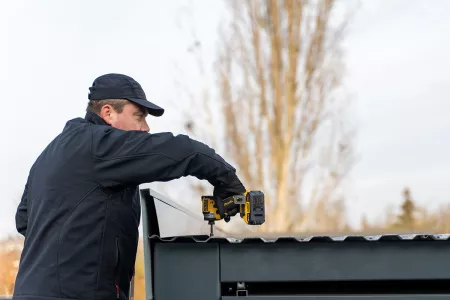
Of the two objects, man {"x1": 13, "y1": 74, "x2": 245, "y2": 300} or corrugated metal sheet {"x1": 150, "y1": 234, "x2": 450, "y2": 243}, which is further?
man {"x1": 13, "y1": 74, "x2": 245, "y2": 300}

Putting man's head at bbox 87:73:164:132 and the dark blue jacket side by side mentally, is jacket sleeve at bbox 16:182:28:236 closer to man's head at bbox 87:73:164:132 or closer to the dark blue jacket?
the dark blue jacket

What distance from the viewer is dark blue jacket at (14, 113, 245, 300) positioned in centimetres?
218

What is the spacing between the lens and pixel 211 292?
2.06 m

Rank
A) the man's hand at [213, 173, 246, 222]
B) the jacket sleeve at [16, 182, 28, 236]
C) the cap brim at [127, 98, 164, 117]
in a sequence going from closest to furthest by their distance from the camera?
the man's hand at [213, 173, 246, 222] → the cap brim at [127, 98, 164, 117] → the jacket sleeve at [16, 182, 28, 236]

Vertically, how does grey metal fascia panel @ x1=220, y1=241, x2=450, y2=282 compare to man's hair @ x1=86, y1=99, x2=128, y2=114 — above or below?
below

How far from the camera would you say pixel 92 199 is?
2254 mm

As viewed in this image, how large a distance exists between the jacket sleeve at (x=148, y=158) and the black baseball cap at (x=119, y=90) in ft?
0.78

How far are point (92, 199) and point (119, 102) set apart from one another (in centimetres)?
42

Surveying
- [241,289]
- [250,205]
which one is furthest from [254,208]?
[241,289]

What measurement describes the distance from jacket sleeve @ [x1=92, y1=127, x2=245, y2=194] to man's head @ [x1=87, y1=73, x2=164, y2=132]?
226 millimetres

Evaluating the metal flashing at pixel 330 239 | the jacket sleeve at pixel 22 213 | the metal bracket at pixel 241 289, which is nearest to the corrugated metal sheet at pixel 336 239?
the metal flashing at pixel 330 239

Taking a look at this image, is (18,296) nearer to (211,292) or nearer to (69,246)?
(69,246)

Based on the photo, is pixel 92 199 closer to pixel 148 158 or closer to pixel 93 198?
pixel 93 198

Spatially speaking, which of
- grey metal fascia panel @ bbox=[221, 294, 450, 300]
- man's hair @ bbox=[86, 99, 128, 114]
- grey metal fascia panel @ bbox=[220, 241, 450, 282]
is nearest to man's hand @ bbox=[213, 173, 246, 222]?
grey metal fascia panel @ bbox=[220, 241, 450, 282]
